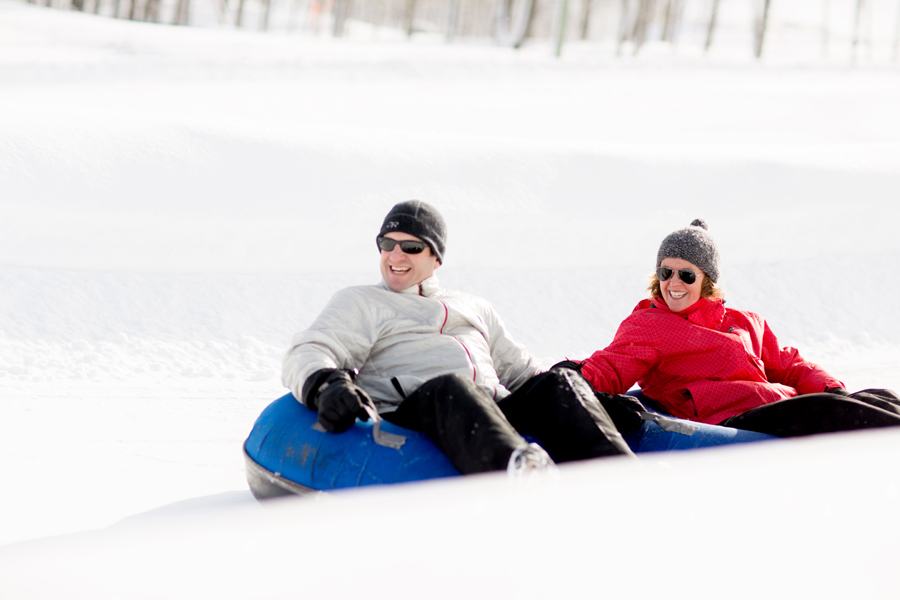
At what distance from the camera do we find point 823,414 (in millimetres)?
2535

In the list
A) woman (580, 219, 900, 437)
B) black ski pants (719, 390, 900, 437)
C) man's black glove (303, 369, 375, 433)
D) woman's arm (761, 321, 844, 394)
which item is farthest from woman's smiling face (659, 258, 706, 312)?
man's black glove (303, 369, 375, 433)

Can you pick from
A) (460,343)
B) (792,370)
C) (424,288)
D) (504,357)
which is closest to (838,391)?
(792,370)

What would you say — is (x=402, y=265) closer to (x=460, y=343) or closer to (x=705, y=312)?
(x=460, y=343)

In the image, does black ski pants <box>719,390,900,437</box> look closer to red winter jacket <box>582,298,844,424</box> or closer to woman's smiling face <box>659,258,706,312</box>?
red winter jacket <box>582,298,844,424</box>

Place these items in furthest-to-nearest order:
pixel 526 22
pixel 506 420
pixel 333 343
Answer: pixel 526 22 → pixel 333 343 → pixel 506 420

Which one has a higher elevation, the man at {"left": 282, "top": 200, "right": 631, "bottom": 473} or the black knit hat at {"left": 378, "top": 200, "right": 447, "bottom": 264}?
the black knit hat at {"left": 378, "top": 200, "right": 447, "bottom": 264}

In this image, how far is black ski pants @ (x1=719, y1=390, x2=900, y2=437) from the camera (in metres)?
2.50

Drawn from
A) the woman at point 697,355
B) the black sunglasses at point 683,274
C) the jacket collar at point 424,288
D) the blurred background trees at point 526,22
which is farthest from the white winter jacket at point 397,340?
the blurred background trees at point 526,22

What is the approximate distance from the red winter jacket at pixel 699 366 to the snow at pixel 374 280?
950 mm

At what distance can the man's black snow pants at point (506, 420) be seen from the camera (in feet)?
6.74

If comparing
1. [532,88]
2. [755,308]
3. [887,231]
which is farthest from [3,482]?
[532,88]

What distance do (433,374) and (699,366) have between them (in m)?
0.99

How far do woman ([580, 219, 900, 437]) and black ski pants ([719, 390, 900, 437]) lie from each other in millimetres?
176

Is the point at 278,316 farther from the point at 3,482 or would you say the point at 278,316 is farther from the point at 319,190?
the point at 3,482
